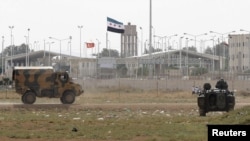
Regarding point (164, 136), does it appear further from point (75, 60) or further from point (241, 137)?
point (75, 60)

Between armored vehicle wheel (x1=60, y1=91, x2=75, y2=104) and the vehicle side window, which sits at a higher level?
the vehicle side window

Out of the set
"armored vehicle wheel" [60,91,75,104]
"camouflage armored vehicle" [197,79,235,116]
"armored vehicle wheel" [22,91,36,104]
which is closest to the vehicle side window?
"armored vehicle wheel" [60,91,75,104]

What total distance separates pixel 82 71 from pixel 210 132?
383 feet

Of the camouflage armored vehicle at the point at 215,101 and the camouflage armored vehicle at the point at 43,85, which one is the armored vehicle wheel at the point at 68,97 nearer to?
the camouflage armored vehicle at the point at 43,85

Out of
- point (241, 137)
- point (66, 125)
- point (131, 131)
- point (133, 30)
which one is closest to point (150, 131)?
point (131, 131)

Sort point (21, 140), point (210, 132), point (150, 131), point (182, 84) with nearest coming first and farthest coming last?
point (210, 132)
point (21, 140)
point (150, 131)
point (182, 84)

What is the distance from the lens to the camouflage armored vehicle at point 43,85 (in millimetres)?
47062

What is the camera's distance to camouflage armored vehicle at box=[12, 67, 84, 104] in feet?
154

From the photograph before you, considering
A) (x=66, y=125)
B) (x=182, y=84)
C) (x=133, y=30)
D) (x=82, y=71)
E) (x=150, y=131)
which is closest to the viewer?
(x=150, y=131)

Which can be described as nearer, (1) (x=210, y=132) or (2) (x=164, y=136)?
(1) (x=210, y=132)

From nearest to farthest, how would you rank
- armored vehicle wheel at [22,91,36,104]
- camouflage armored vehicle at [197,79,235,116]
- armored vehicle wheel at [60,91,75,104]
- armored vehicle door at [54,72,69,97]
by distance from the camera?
camouflage armored vehicle at [197,79,235,116] < armored vehicle door at [54,72,69,97] < armored vehicle wheel at [22,91,36,104] < armored vehicle wheel at [60,91,75,104]

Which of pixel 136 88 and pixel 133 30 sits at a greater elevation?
pixel 133 30

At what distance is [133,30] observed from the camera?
15812 cm

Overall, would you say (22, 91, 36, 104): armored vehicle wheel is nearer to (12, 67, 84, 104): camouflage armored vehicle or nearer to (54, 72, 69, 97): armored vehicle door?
(12, 67, 84, 104): camouflage armored vehicle
